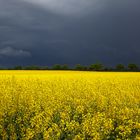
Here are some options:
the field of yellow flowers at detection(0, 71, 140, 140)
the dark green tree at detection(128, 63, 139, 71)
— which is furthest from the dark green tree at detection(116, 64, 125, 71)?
the field of yellow flowers at detection(0, 71, 140, 140)

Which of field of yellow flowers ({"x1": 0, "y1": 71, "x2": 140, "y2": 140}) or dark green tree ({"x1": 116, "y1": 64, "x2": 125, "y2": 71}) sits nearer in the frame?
field of yellow flowers ({"x1": 0, "y1": 71, "x2": 140, "y2": 140})

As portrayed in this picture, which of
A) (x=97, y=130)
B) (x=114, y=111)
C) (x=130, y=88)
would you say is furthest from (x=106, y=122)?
(x=130, y=88)

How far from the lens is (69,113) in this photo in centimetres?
995

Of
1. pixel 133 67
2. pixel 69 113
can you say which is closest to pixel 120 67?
pixel 133 67

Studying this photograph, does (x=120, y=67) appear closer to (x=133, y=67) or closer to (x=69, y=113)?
(x=133, y=67)

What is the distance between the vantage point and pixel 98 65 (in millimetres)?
45781

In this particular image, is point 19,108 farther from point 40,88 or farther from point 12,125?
point 40,88

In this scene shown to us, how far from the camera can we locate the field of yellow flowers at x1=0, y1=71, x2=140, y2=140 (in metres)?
7.34

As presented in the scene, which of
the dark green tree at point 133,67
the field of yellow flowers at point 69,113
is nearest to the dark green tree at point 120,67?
Result: the dark green tree at point 133,67

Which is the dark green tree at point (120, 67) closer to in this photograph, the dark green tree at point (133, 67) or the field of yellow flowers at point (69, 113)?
the dark green tree at point (133, 67)

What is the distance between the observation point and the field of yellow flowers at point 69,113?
734 centimetres

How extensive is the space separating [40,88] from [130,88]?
365 centimetres

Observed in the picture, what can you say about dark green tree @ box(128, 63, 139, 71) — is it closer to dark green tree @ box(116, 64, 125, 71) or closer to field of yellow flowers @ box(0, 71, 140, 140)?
dark green tree @ box(116, 64, 125, 71)

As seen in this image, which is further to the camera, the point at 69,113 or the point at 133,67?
the point at 133,67
